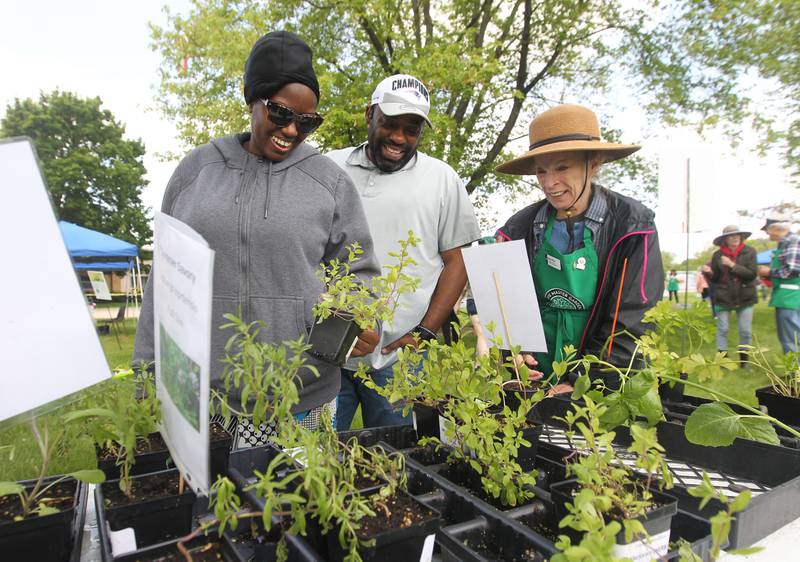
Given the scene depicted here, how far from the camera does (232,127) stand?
343 inches

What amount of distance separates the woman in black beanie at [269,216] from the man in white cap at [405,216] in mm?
515

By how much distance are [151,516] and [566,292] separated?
4.90 feet

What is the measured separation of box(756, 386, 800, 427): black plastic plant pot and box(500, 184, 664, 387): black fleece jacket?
14.5 inches

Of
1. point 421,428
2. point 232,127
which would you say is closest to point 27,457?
point 421,428

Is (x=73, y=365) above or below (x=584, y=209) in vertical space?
below

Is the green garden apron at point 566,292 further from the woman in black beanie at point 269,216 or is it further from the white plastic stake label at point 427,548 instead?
the white plastic stake label at point 427,548

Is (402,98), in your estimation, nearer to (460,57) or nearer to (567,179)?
(567,179)

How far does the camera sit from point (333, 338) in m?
1.27

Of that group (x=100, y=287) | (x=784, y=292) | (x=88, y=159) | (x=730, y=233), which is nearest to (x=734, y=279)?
(x=730, y=233)

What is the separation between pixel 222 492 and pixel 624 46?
1093cm

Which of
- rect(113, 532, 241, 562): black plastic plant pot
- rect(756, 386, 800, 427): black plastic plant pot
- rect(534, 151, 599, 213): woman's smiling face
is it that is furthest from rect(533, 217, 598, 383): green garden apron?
rect(113, 532, 241, 562): black plastic plant pot

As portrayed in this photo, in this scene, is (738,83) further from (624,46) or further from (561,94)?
(561,94)

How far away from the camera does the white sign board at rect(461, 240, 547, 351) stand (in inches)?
60.4

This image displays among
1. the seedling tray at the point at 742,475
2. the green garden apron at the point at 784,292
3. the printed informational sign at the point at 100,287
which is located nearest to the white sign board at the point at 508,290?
the seedling tray at the point at 742,475
